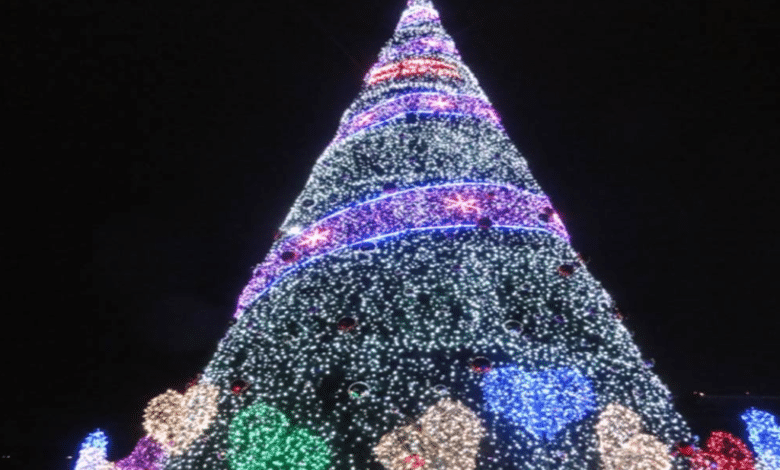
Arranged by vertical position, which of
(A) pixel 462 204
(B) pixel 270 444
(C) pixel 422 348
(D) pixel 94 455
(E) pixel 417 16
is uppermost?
(E) pixel 417 16

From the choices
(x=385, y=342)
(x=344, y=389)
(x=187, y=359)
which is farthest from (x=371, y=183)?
(x=187, y=359)

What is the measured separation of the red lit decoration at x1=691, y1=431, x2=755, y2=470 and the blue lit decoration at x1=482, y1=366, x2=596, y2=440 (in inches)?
42.4

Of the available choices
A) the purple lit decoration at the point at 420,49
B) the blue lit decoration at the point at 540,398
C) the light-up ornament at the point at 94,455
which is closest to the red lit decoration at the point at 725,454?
the blue lit decoration at the point at 540,398

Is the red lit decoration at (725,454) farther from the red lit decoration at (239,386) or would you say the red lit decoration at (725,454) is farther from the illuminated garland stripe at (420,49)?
the illuminated garland stripe at (420,49)

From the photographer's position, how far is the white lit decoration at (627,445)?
457cm

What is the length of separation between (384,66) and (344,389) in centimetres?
454

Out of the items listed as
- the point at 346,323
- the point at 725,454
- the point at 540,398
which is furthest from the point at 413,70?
the point at 725,454

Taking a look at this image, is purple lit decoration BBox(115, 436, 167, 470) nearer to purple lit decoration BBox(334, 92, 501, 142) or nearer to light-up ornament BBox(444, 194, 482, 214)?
light-up ornament BBox(444, 194, 482, 214)

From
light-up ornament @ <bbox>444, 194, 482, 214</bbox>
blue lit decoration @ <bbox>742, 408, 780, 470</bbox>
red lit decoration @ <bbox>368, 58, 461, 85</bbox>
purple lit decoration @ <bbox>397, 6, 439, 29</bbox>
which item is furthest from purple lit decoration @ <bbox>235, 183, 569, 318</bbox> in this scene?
purple lit decoration @ <bbox>397, 6, 439, 29</bbox>

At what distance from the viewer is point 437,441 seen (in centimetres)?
463

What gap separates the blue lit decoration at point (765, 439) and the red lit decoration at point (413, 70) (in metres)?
5.10

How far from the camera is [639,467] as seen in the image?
4.54 meters

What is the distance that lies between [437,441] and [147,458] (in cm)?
324

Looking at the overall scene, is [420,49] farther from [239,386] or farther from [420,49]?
[239,386]
